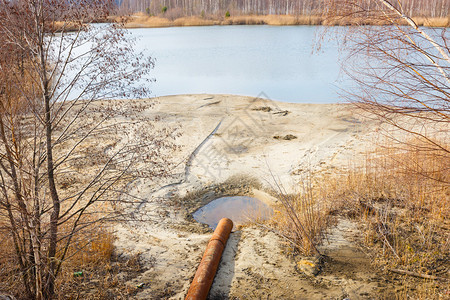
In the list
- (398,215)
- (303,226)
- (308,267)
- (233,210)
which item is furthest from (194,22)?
(308,267)

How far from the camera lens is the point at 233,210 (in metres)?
7.19

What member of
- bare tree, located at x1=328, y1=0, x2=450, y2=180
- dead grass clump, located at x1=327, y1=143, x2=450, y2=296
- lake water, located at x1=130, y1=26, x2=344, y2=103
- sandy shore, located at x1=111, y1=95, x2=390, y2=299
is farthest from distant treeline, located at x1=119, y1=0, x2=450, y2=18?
bare tree, located at x1=328, y1=0, x2=450, y2=180

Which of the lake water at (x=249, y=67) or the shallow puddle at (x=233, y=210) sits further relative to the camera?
the lake water at (x=249, y=67)

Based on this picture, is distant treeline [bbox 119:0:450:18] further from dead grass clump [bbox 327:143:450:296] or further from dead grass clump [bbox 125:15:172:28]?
dead grass clump [bbox 327:143:450:296]

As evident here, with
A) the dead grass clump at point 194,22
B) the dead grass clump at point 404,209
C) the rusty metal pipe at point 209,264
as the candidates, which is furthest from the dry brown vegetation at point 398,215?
the dead grass clump at point 194,22

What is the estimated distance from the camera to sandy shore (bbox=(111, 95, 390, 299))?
4684 mm

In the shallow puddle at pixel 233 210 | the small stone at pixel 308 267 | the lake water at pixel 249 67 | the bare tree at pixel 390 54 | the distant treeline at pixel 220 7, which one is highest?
the distant treeline at pixel 220 7

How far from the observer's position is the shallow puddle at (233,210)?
264 inches

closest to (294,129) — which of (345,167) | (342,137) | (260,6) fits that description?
(342,137)

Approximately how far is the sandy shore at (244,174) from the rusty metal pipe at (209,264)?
0.49ft

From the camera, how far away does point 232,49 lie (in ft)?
76.4

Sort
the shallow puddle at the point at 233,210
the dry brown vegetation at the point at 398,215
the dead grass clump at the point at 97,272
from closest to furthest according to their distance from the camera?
the dead grass clump at the point at 97,272, the dry brown vegetation at the point at 398,215, the shallow puddle at the point at 233,210

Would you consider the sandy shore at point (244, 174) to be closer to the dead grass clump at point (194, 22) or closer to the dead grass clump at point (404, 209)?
the dead grass clump at point (404, 209)

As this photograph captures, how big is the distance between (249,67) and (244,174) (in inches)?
467
